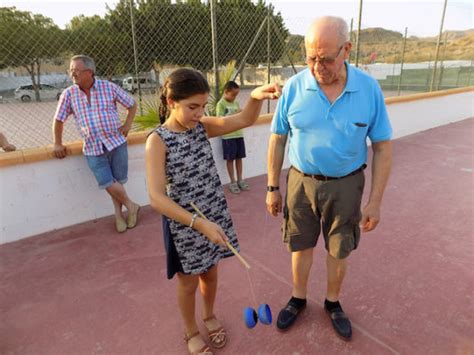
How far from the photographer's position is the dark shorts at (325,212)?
1.98m

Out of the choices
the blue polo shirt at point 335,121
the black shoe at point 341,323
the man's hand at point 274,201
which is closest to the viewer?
the blue polo shirt at point 335,121

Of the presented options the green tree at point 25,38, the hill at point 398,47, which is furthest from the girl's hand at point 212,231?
the hill at point 398,47

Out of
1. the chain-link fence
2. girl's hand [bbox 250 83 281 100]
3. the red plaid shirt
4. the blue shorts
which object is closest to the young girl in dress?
girl's hand [bbox 250 83 281 100]

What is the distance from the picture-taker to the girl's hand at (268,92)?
1.77m

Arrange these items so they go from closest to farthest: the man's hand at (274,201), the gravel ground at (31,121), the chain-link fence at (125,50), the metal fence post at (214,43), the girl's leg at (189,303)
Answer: the girl's leg at (189,303) < the man's hand at (274,201) < the chain-link fence at (125,50) < the gravel ground at (31,121) < the metal fence post at (214,43)

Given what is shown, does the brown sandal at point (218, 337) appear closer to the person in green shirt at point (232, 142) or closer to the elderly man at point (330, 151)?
the elderly man at point (330, 151)

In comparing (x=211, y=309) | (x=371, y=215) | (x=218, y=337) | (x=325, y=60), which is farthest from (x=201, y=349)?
(x=325, y=60)

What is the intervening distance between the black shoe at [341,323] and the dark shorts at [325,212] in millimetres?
444

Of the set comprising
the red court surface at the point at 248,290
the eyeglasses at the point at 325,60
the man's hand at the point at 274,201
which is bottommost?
the red court surface at the point at 248,290

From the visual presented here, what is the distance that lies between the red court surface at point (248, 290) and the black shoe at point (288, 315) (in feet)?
0.16

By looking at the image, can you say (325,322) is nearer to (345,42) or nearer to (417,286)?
(417,286)

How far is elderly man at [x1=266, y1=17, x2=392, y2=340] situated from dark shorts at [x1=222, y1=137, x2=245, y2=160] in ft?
7.83

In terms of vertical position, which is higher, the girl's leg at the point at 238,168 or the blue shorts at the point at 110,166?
the blue shorts at the point at 110,166

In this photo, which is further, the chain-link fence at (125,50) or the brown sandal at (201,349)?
the chain-link fence at (125,50)
